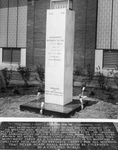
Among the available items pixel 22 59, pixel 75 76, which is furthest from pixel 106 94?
pixel 22 59

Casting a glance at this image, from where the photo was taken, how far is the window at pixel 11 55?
1314 centimetres

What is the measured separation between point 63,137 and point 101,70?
28.0ft

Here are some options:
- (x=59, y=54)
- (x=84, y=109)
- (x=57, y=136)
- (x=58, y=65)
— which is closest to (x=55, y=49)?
(x=59, y=54)

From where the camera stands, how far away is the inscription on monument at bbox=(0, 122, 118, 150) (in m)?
3.01

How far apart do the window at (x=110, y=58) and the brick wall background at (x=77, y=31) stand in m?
0.57

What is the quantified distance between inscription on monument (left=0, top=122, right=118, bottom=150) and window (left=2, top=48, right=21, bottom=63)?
9.80 m

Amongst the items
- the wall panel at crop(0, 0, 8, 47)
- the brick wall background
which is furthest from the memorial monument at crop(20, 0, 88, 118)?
the wall panel at crop(0, 0, 8, 47)

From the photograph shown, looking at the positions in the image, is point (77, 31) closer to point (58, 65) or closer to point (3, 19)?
point (3, 19)

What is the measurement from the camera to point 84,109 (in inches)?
263

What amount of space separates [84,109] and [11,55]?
7.57 metres

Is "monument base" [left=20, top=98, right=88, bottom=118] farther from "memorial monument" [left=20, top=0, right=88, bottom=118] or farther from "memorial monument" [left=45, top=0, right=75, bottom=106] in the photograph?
"memorial monument" [left=45, top=0, right=75, bottom=106]

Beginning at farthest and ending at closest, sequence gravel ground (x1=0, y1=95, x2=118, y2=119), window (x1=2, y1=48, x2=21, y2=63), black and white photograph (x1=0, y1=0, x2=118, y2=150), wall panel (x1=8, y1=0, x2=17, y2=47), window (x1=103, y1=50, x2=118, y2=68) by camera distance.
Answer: window (x1=2, y1=48, x2=21, y2=63)
wall panel (x1=8, y1=0, x2=17, y2=47)
window (x1=103, y1=50, x2=118, y2=68)
gravel ground (x1=0, y1=95, x2=118, y2=119)
black and white photograph (x1=0, y1=0, x2=118, y2=150)

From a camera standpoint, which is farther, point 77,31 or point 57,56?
point 77,31

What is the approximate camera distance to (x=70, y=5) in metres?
12.0
